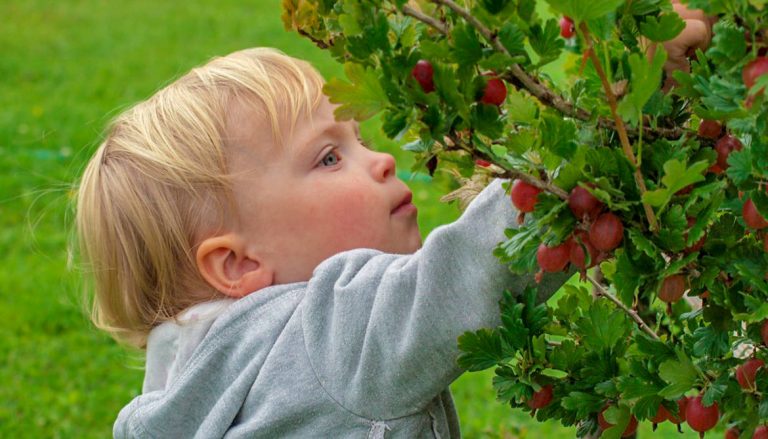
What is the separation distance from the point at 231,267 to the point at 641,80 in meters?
1.32

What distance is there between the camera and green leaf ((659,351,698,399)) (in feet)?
5.02

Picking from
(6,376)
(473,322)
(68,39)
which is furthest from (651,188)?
(68,39)

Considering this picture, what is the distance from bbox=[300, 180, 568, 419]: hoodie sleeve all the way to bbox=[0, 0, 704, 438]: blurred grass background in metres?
0.87

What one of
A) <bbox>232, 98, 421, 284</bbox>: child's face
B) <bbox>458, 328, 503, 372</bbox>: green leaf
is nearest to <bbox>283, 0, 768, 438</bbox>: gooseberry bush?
<bbox>458, 328, 503, 372</bbox>: green leaf

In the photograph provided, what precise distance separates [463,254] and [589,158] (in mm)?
435

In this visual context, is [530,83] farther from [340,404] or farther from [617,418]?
[340,404]

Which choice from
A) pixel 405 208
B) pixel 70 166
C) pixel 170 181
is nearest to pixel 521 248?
pixel 405 208

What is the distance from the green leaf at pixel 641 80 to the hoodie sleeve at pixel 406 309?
41 cm

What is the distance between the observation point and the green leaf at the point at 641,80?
52.3 inches

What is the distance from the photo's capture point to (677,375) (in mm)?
1537

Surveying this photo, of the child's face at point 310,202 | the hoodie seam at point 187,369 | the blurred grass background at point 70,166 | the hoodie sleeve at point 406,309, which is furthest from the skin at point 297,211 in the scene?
the blurred grass background at point 70,166

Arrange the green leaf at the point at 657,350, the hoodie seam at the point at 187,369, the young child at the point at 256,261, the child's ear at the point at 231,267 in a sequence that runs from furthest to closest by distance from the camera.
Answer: the child's ear at the point at 231,267 → the hoodie seam at the point at 187,369 → the young child at the point at 256,261 → the green leaf at the point at 657,350

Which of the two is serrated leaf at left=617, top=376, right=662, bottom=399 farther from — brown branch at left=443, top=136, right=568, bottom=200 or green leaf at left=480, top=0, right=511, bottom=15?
green leaf at left=480, top=0, right=511, bottom=15

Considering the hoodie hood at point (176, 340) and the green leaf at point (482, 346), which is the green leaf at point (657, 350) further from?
the hoodie hood at point (176, 340)
